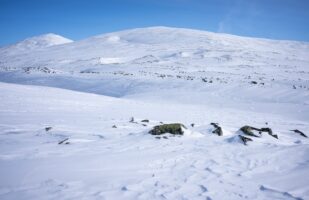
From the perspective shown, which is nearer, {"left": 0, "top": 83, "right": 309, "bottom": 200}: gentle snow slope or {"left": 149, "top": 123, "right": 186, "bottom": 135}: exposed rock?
{"left": 0, "top": 83, "right": 309, "bottom": 200}: gentle snow slope

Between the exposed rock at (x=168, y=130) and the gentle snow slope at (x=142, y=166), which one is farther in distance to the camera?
the exposed rock at (x=168, y=130)

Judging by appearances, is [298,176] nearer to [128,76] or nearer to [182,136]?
[182,136]

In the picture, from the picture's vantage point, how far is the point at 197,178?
508 centimetres

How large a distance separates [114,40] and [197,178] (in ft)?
259

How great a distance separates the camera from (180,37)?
77.8m

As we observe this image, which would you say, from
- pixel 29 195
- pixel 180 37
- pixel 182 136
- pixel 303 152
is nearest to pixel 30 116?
pixel 182 136

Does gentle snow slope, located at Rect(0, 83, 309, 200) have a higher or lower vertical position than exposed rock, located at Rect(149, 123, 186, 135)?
lower

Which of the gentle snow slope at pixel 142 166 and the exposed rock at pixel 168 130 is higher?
Result: the exposed rock at pixel 168 130

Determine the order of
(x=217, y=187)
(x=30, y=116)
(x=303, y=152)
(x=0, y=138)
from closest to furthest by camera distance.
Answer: (x=217, y=187), (x=303, y=152), (x=0, y=138), (x=30, y=116)

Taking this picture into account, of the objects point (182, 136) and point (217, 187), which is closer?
point (217, 187)

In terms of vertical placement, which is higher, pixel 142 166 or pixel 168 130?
pixel 168 130

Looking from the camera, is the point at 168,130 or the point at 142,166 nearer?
the point at 142,166

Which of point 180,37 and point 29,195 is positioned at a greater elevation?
point 180,37

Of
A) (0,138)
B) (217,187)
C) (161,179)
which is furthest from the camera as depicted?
(0,138)
